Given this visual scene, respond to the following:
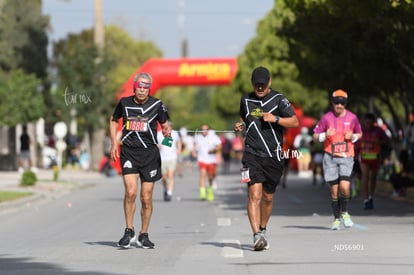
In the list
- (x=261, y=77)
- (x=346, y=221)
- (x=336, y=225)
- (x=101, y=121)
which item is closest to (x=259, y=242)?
(x=261, y=77)

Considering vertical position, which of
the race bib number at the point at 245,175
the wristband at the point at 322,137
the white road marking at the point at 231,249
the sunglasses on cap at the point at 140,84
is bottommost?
the white road marking at the point at 231,249

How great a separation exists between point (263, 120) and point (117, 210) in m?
9.88

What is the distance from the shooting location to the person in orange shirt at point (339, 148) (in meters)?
16.2

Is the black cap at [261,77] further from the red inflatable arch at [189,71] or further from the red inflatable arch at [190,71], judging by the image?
the red inflatable arch at [190,71]

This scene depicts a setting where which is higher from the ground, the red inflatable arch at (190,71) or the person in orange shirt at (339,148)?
the red inflatable arch at (190,71)

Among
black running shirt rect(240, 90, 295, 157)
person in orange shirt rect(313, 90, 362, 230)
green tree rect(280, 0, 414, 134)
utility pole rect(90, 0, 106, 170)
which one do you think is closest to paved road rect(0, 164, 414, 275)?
person in orange shirt rect(313, 90, 362, 230)

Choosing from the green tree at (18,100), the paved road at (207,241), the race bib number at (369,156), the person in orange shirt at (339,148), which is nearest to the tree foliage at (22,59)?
the green tree at (18,100)

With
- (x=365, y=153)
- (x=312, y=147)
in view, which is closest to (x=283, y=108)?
(x=365, y=153)

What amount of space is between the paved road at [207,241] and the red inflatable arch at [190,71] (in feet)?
78.5

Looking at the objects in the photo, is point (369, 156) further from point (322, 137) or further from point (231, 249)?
point (231, 249)

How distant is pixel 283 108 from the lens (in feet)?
42.1

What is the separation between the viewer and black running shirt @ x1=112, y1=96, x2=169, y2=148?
13.2m

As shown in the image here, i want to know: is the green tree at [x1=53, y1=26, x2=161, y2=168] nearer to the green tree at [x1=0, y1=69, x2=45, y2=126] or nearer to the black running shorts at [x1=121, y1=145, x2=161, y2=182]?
the green tree at [x1=0, y1=69, x2=45, y2=126]

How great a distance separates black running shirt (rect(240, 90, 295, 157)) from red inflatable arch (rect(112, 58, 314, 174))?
34080mm
